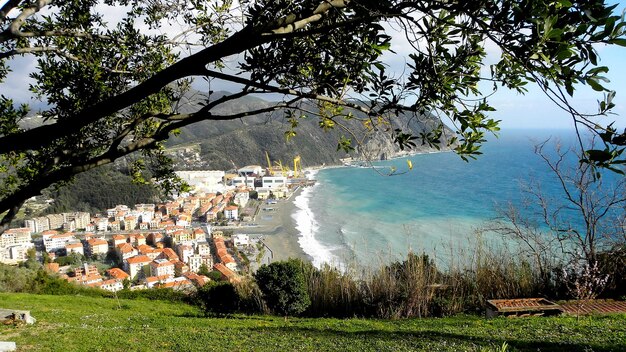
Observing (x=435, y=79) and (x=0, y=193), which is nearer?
(x=435, y=79)

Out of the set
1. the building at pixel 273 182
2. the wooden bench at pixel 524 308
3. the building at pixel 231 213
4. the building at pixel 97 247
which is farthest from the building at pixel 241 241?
the building at pixel 273 182

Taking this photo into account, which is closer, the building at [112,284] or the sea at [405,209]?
the sea at [405,209]

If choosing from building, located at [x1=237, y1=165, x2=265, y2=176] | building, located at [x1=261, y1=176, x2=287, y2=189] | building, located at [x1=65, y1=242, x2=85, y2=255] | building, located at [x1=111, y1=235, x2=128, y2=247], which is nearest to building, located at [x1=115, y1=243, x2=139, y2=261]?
building, located at [x1=111, y1=235, x2=128, y2=247]

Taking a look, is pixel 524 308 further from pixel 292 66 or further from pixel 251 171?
pixel 251 171

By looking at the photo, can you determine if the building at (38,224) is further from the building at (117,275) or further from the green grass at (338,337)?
the green grass at (338,337)

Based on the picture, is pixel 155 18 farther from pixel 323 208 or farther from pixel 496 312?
pixel 323 208

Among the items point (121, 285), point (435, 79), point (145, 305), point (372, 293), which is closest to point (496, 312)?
point (372, 293)

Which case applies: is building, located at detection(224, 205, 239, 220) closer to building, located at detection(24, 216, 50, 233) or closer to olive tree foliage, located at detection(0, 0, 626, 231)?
building, located at detection(24, 216, 50, 233)
